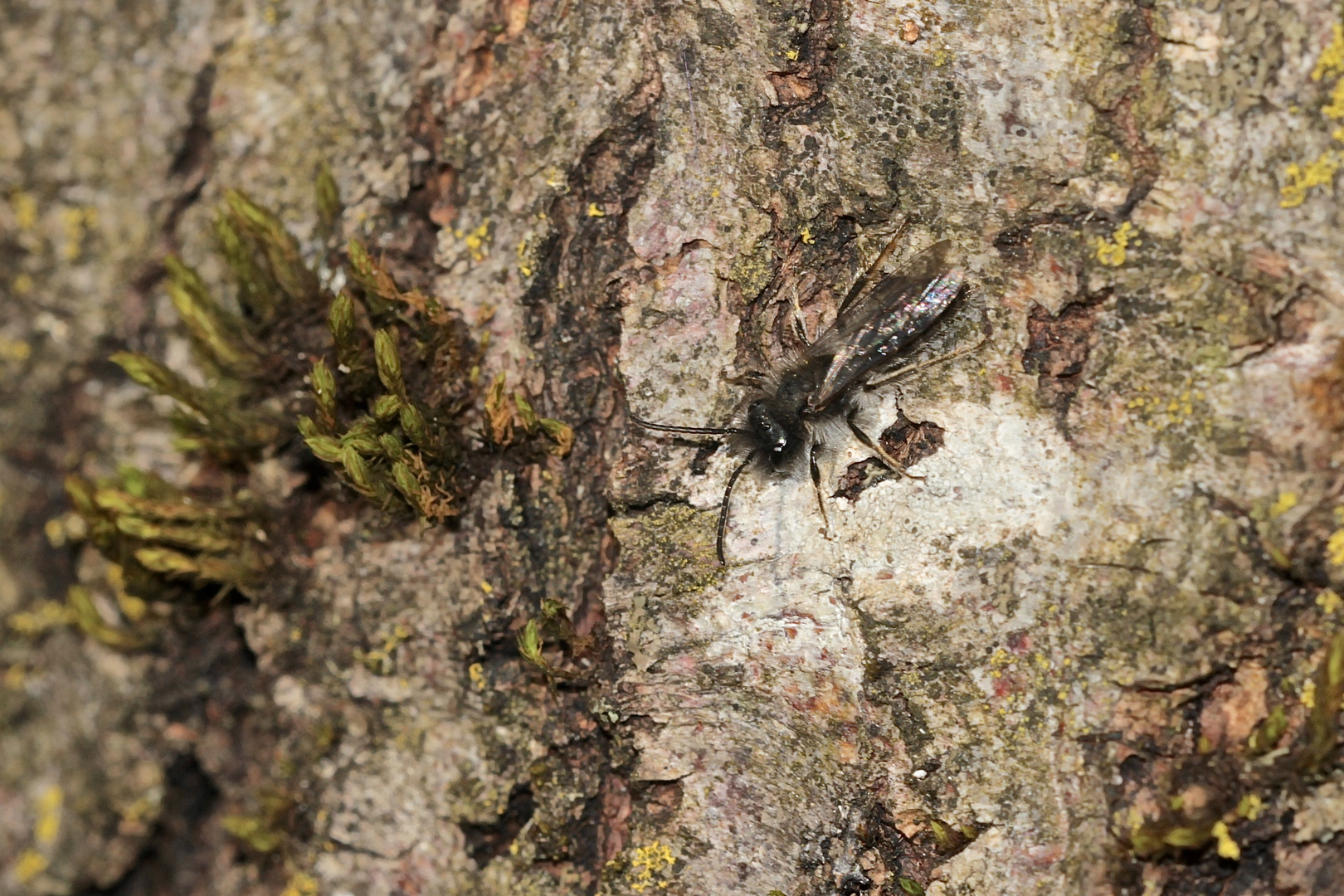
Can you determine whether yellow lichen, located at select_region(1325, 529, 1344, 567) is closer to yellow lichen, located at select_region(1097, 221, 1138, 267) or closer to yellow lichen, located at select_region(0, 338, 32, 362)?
yellow lichen, located at select_region(1097, 221, 1138, 267)

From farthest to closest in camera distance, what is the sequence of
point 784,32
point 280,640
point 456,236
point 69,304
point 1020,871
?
point 69,304, point 280,640, point 456,236, point 784,32, point 1020,871

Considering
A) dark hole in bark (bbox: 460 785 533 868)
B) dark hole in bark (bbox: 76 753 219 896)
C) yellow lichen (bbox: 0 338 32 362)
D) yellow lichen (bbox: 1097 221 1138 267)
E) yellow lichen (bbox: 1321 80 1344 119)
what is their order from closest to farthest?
yellow lichen (bbox: 1321 80 1344 119) < yellow lichen (bbox: 1097 221 1138 267) < dark hole in bark (bbox: 460 785 533 868) < dark hole in bark (bbox: 76 753 219 896) < yellow lichen (bbox: 0 338 32 362)

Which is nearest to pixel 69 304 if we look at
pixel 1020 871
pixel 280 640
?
pixel 280 640

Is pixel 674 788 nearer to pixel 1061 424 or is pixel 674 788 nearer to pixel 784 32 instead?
pixel 1061 424

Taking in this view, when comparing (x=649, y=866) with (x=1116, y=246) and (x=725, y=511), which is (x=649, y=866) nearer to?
(x=725, y=511)

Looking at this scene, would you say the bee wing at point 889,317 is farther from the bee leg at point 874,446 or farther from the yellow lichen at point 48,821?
the yellow lichen at point 48,821

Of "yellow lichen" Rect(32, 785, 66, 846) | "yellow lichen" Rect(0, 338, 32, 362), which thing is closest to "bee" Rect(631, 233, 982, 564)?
"yellow lichen" Rect(0, 338, 32, 362)

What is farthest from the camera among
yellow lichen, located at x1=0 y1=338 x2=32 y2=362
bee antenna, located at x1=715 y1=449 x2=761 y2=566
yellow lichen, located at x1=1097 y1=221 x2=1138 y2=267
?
yellow lichen, located at x1=0 y1=338 x2=32 y2=362
